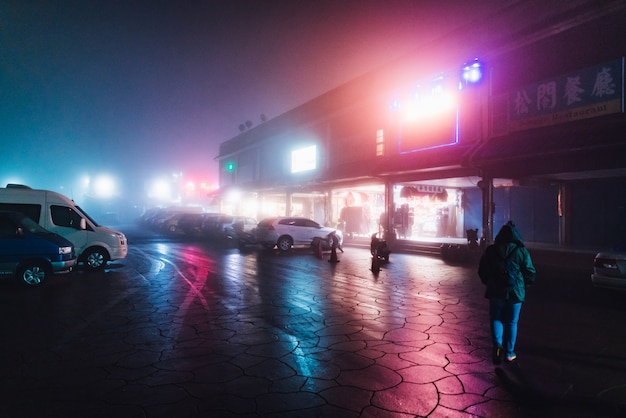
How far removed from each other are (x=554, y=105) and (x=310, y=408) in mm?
16378

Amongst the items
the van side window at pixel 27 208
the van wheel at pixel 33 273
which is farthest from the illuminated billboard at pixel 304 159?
the van wheel at pixel 33 273

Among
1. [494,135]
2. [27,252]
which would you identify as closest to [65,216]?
[27,252]

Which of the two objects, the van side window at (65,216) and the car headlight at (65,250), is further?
the van side window at (65,216)

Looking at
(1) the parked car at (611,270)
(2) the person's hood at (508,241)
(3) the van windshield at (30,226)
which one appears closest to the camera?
(2) the person's hood at (508,241)

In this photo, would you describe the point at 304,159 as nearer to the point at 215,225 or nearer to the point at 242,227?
the point at 215,225

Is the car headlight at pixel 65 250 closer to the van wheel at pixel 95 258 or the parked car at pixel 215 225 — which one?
the van wheel at pixel 95 258

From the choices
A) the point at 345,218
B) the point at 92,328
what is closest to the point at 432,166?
the point at 345,218

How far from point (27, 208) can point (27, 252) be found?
268 cm

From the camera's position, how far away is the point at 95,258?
12.4m

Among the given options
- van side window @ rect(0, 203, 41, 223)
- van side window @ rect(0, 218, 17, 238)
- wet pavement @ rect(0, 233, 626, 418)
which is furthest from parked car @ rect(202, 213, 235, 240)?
van side window @ rect(0, 218, 17, 238)

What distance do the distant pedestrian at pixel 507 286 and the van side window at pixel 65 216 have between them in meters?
12.0

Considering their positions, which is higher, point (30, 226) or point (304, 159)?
point (304, 159)

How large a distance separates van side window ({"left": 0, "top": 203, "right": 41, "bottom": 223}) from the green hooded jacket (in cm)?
1220

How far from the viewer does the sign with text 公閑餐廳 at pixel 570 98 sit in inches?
542
